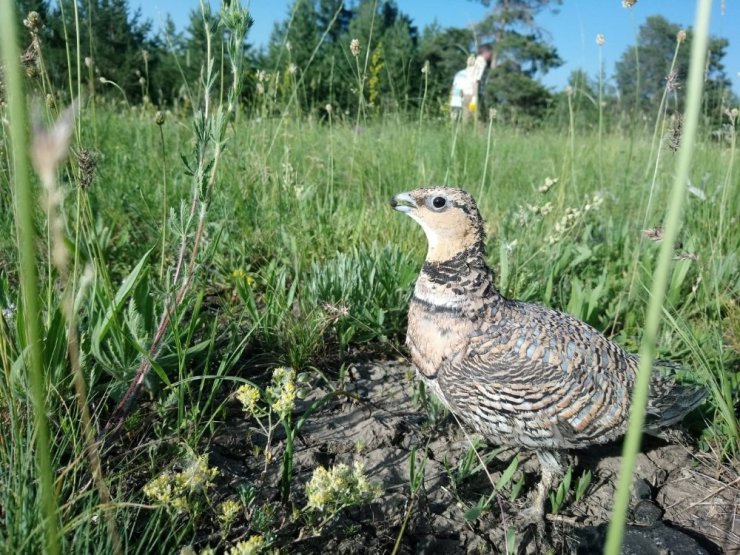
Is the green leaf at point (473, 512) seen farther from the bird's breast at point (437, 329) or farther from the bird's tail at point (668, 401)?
the bird's tail at point (668, 401)

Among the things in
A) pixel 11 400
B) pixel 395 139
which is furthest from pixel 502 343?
pixel 395 139

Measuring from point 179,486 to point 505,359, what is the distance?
1.28 metres

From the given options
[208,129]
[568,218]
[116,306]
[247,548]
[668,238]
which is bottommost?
[247,548]

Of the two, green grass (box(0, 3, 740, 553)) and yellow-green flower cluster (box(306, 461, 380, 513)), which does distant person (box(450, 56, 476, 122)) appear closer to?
green grass (box(0, 3, 740, 553))

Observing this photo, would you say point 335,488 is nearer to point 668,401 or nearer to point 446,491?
point 446,491

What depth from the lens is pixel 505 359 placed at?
6.95 feet

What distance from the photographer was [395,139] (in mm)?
5527

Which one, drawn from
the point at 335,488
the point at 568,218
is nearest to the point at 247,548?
the point at 335,488

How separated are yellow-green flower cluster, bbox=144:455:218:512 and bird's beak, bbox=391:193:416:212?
1.36 meters

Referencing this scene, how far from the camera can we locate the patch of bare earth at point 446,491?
1943 millimetres

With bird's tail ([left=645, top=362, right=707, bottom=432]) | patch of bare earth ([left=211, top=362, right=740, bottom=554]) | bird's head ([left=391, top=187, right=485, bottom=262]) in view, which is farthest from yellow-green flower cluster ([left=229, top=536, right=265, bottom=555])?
bird's tail ([left=645, top=362, right=707, bottom=432])

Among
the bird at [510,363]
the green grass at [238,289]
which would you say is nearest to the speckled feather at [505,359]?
the bird at [510,363]

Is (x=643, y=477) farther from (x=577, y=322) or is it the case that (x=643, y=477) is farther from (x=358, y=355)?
(x=358, y=355)

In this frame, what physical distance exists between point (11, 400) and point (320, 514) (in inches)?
41.6
